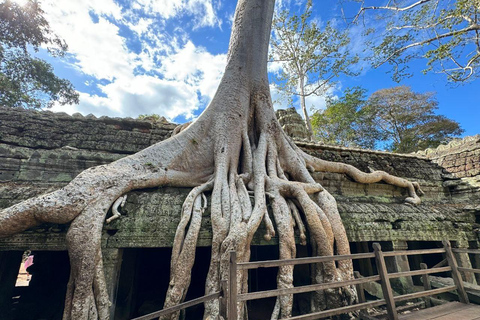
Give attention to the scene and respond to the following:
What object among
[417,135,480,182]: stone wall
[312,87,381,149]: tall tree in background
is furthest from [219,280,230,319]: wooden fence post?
[312,87,381,149]: tall tree in background

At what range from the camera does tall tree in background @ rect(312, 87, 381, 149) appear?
13872 millimetres

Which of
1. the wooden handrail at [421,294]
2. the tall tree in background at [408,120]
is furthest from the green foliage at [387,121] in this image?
the wooden handrail at [421,294]

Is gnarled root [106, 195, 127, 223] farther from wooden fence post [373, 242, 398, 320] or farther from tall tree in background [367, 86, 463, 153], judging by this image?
tall tree in background [367, 86, 463, 153]

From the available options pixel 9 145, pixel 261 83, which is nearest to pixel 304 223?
pixel 261 83

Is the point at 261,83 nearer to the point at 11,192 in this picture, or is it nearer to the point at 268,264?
the point at 268,264

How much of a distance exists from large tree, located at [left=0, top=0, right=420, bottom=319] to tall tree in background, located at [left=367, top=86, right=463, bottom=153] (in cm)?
1189

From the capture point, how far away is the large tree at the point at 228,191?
2.00m

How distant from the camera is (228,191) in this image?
9.04 feet

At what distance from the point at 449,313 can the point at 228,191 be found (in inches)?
103

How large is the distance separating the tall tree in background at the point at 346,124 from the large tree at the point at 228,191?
10.8m

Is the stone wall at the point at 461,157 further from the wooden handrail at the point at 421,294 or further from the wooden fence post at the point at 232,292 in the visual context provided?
the wooden fence post at the point at 232,292

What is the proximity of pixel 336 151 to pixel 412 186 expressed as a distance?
1608 millimetres

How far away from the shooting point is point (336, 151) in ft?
15.6

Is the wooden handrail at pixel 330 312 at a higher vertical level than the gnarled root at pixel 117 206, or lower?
lower
